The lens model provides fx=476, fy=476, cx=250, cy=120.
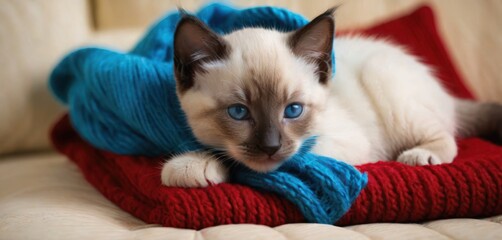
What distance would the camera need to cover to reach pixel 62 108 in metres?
2.30

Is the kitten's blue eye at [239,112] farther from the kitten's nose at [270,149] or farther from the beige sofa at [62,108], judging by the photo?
the beige sofa at [62,108]

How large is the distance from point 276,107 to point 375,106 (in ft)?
1.96

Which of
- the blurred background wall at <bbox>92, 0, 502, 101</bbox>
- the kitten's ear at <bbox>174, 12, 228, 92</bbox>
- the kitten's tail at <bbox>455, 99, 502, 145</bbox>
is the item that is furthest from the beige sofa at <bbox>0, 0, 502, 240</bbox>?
the kitten's tail at <bbox>455, 99, 502, 145</bbox>

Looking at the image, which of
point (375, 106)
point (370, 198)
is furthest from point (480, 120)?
point (370, 198)

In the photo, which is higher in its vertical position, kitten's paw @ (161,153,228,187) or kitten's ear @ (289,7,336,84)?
kitten's ear @ (289,7,336,84)

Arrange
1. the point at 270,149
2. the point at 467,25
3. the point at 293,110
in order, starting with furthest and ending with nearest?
the point at 467,25 < the point at 293,110 < the point at 270,149

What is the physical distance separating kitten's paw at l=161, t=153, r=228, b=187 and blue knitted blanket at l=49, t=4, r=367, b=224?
8cm

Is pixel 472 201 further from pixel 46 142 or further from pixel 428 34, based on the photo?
pixel 46 142

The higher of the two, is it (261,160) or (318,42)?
(318,42)

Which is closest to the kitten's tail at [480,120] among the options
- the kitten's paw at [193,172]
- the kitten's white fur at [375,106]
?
the kitten's white fur at [375,106]

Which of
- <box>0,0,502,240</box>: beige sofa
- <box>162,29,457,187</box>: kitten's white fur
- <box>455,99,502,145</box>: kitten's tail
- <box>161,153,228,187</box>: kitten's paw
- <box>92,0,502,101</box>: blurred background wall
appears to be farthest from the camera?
<box>92,0,502,101</box>: blurred background wall

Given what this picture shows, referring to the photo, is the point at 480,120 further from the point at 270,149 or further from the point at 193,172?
A: the point at 193,172

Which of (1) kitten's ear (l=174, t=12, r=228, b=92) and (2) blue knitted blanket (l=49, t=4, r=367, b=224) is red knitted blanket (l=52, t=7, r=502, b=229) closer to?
(2) blue knitted blanket (l=49, t=4, r=367, b=224)

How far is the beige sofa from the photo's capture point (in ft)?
3.77
